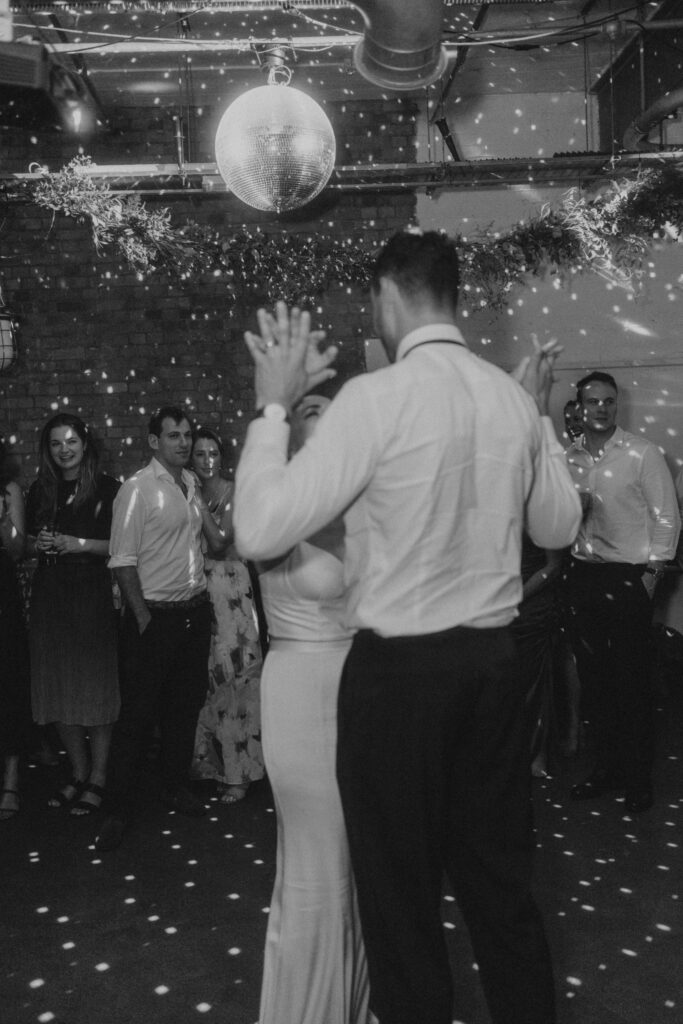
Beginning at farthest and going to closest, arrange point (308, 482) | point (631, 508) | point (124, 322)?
point (124, 322) < point (631, 508) < point (308, 482)

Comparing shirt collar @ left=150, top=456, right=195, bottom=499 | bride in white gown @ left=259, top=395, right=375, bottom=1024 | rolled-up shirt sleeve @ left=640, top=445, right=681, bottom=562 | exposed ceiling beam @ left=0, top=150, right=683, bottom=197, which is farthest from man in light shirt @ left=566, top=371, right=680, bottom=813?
bride in white gown @ left=259, top=395, right=375, bottom=1024

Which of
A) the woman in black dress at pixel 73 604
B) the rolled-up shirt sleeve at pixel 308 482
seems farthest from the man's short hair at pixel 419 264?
the woman in black dress at pixel 73 604

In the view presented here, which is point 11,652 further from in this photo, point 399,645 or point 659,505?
point 399,645

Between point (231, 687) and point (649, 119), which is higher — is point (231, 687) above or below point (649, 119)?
below

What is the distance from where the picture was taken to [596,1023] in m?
2.12

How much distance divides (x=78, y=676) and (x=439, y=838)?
2.65 meters

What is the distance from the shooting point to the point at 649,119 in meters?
4.57

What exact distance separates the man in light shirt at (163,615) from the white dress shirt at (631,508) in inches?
61.2

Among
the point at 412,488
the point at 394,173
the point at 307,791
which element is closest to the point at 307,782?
the point at 307,791

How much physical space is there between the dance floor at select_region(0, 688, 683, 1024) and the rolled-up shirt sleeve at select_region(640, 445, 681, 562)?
98 cm

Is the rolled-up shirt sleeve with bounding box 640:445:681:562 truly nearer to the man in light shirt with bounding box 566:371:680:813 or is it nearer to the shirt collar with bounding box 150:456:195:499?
the man in light shirt with bounding box 566:371:680:813

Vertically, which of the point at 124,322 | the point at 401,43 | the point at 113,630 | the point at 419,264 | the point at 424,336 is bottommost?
the point at 113,630

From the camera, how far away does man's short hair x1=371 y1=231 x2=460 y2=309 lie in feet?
4.91

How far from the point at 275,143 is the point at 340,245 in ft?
6.51
